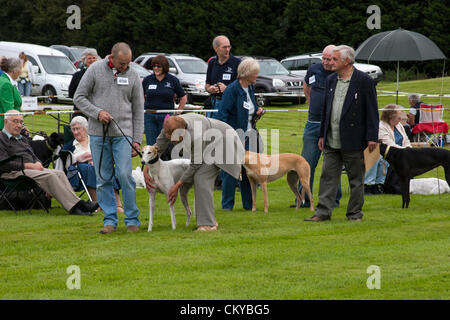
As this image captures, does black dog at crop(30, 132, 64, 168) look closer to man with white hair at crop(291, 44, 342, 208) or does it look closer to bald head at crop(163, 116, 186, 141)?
bald head at crop(163, 116, 186, 141)

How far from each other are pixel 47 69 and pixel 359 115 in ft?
69.2

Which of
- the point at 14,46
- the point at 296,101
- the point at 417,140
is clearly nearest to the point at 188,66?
the point at 296,101

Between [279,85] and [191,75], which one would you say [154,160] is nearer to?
[279,85]

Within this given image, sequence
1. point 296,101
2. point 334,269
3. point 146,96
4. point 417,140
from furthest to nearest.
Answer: point 296,101 < point 417,140 < point 146,96 < point 334,269

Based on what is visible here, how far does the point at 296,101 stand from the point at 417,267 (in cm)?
1981

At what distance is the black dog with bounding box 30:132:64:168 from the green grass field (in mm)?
781

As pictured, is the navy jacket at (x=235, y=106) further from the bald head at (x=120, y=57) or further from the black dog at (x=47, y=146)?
the black dog at (x=47, y=146)

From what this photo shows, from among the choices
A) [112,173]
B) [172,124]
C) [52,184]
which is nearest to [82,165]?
[52,184]

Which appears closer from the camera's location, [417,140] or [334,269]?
[334,269]

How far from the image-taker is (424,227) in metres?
8.94

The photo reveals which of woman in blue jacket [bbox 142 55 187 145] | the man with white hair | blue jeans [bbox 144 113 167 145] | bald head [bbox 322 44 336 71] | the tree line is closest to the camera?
bald head [bbox 322 44 336 71]

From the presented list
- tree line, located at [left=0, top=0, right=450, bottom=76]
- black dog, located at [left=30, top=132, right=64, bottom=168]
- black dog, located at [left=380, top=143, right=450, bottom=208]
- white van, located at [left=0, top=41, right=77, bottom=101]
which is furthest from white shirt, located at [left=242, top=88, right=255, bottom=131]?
tree line, located at [left=0, top=0, right=450, bottom=76]

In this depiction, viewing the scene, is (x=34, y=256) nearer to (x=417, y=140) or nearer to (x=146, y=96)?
A: (x=146, y=96)

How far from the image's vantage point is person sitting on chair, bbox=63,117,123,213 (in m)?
10.6
